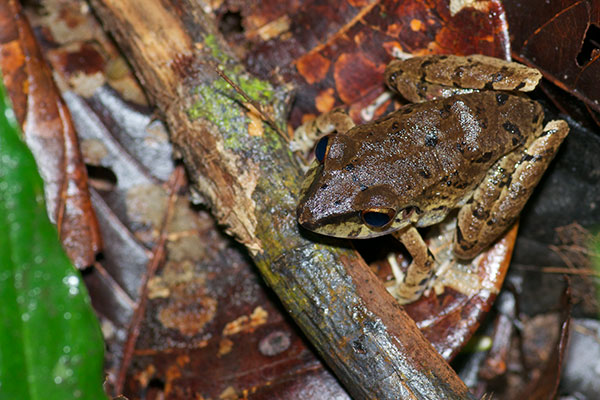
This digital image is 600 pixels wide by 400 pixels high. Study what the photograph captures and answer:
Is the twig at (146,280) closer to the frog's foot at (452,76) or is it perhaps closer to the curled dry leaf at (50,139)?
the curled dry leaf at (50,139)

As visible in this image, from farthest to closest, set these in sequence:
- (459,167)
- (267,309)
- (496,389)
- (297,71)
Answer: (496,389), (297,71), (267,309), (459,167)

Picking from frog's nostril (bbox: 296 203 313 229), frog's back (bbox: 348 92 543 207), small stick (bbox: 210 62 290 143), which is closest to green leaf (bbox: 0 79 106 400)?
frog's nostril (bbox: 296 203 313 229)

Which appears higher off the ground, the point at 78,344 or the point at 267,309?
the point at 78,344

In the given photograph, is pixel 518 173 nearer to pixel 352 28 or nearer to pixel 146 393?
pixel 352 28

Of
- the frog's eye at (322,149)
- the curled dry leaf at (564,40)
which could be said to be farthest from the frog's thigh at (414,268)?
the curled dry leaf at (564,40)

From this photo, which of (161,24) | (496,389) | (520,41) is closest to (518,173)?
(520,41)

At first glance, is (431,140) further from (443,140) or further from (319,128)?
(319,128)

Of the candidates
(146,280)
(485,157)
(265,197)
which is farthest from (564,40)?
(146,280)

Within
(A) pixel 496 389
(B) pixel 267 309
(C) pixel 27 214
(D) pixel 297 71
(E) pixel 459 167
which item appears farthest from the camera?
(A) pixel 496 389
